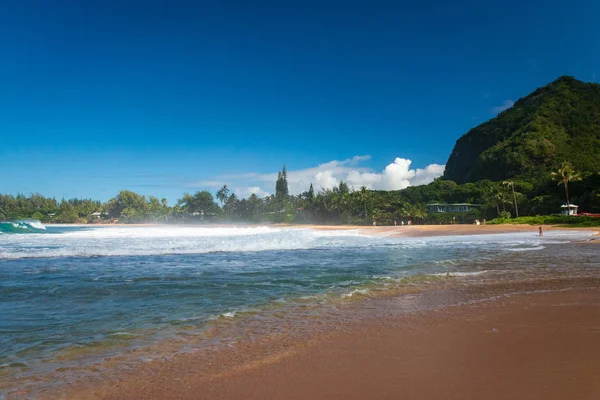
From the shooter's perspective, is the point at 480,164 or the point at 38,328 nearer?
the point at 38,328

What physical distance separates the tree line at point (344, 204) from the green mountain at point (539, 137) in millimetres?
12565

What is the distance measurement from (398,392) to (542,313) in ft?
14.0

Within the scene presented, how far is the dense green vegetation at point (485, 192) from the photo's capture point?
57406 mm

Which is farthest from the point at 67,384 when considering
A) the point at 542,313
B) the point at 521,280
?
the point at 521,280

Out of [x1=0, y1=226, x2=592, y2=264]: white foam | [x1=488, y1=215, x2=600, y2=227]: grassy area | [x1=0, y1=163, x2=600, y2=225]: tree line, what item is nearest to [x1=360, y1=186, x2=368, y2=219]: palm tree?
[x1=0, y1=163, x2=600, y2=225]: tree line

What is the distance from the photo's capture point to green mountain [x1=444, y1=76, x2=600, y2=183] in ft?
301

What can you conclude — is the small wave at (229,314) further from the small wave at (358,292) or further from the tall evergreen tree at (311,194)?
the tall evergreen tree at (311,194)

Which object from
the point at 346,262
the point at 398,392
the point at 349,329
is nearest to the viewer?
the point at 398,392

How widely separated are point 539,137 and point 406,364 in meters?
111

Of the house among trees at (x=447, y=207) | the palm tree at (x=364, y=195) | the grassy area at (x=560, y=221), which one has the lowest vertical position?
the grassy area at (x=560, y=221)

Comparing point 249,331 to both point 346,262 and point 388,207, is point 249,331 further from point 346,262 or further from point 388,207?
point 388,207

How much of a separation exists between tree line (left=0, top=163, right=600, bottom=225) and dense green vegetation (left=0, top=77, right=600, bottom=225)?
0.61 ft

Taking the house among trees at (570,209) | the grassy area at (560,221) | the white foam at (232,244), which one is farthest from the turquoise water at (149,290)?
the house among trees at (570,209)

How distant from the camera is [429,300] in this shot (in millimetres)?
7773
